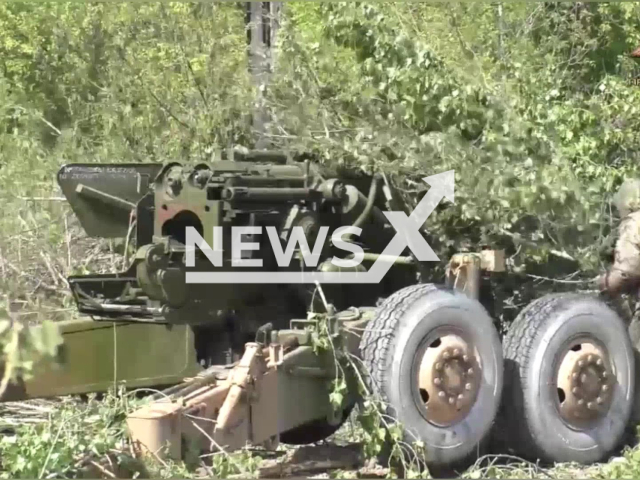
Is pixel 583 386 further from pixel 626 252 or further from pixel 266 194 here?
pixel 266 194

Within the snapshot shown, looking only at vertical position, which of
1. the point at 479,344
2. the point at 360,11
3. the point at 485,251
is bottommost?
the point at 479,344

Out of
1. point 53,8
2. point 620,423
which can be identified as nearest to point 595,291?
point 620,423

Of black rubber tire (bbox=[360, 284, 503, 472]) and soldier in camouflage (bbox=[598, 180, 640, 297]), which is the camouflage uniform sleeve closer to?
soldier in camouflage (bbox=[598, 180, 640, 297])

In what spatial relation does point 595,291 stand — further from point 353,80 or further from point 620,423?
point 353,80

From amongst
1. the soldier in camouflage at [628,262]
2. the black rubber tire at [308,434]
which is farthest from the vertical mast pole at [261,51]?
the soldier in camouflage at [628,262]

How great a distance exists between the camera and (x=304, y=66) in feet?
30.1

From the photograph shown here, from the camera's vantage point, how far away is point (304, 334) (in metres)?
6.03

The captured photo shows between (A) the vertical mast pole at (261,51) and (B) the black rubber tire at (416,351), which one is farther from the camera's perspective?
(A) the vertical mast pole at (261,51)

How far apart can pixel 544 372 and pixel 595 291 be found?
1049 millimetres

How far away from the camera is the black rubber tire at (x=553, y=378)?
21.7ft
